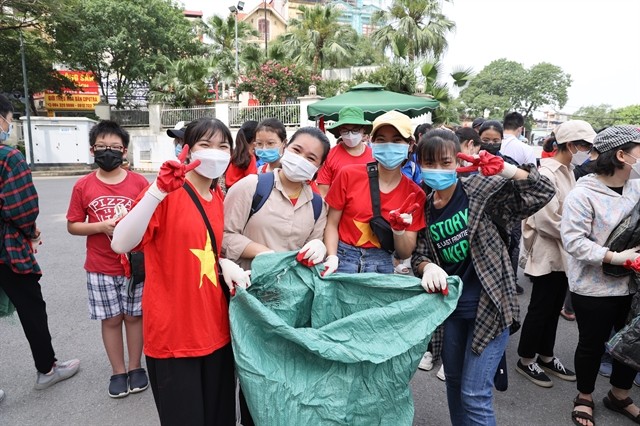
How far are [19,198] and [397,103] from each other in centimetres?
684

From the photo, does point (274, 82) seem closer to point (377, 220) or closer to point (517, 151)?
point (517, 151)

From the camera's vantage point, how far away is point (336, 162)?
3.88m

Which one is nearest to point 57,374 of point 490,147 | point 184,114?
point 490,147

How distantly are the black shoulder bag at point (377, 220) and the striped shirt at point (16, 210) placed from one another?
7.22 ft

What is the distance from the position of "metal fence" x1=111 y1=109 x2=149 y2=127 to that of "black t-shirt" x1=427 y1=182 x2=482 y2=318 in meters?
22.0

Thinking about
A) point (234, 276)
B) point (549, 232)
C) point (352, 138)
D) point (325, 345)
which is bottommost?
point (325, 345)

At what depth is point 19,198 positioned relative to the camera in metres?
2.65

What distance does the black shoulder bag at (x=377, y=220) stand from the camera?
220cm

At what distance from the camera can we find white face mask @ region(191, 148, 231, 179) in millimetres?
1805

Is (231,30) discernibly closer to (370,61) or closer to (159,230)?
(370,61)

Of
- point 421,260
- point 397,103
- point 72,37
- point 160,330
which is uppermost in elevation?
point 72,37

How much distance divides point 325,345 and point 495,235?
3.20 ft

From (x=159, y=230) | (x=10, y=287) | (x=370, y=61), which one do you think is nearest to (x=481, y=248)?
(x=159, y=230)

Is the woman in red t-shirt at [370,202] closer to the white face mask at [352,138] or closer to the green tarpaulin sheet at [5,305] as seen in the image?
the white face mask at [352,138]
